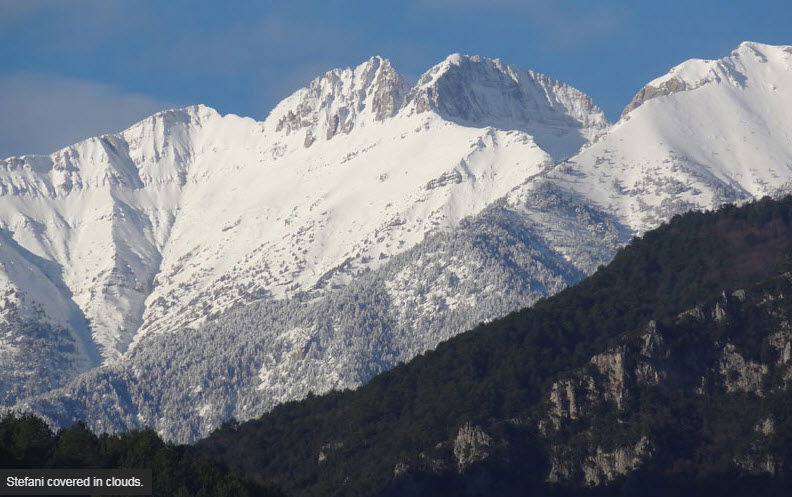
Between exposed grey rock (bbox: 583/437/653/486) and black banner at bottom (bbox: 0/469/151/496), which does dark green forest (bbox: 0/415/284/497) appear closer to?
black banner at bottom (bbox: 0/469/151/496)

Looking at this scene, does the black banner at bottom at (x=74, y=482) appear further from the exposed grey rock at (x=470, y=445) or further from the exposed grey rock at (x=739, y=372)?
the exposed grey rock at (x=739, y=372)

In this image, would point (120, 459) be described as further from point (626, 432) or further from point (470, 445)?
point (626, 432)

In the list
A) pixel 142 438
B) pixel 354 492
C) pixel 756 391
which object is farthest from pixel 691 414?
pixel 142 438

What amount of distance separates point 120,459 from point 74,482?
53.4 feet

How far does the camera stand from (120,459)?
16512cm

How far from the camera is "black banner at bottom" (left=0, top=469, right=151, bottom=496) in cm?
14338

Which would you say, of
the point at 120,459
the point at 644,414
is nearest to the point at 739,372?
the point at 644,414

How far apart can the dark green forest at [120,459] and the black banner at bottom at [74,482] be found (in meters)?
3.81

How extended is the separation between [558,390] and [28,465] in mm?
58210

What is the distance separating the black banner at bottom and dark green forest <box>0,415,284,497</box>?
381cm

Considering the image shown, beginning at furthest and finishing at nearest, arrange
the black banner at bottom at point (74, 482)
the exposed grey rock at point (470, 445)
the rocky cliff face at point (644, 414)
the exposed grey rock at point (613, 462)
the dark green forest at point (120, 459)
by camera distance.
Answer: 1. the exposed grey rock at point (470, 445)
2. the rocky cliff face at point (644, 414)
3. the exposed grey rock at point (613, 462)
4. the dark green forest at point (120, 459)
5. the black banner at bottom at point (74, 482)

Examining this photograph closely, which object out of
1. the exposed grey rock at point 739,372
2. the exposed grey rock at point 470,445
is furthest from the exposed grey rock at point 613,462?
the exposed grey rock at point 739,372

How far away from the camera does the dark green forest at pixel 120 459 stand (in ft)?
519

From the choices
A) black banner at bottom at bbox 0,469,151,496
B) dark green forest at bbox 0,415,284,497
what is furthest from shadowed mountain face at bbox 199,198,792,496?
black banner at bottom at bbox 0,469,151,496
